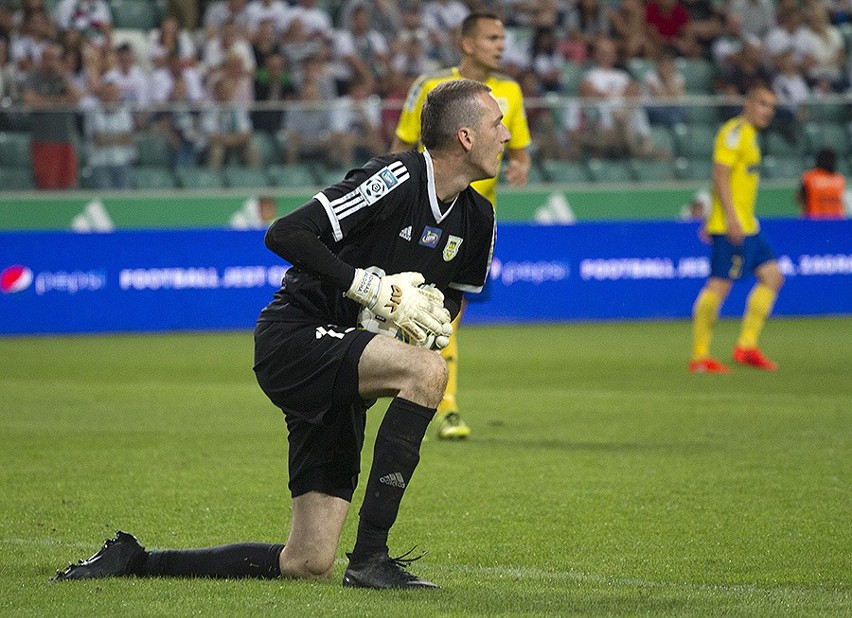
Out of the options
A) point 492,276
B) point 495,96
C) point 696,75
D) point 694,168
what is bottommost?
→ point 492,276

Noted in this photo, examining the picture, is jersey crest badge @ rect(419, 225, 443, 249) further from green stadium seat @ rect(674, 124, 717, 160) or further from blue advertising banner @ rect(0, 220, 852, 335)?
green stadium seat @ rect(674, 124, 717, 160)

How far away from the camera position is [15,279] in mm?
15688

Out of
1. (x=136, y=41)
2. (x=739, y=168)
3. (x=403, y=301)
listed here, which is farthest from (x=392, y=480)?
(x=136, y=41)

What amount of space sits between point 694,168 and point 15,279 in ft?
27.8

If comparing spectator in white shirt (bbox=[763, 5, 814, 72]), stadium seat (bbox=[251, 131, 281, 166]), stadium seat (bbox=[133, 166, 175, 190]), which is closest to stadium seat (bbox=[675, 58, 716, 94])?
spectator in white shirt (bbox=[763, 5, 814, 72])

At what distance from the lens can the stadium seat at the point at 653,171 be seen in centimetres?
1870

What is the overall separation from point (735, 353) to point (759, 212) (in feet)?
19.4

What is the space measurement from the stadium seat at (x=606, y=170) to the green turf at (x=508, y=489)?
5.52 meters

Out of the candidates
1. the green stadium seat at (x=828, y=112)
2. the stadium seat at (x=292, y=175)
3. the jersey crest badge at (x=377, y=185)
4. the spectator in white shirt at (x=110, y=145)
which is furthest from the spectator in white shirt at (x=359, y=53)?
the jersey crest badge at (x=377, y=185)

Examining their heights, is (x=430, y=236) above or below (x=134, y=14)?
below

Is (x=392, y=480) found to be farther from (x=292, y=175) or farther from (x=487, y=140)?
(x=292, y=175)

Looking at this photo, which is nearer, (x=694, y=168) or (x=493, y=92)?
(x=493, y=92)

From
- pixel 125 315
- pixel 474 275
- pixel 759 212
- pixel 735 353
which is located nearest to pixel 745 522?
pixel 474 275

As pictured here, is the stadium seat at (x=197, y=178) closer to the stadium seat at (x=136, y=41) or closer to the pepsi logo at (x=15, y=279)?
the stadium seat at (x=136, y=41)
